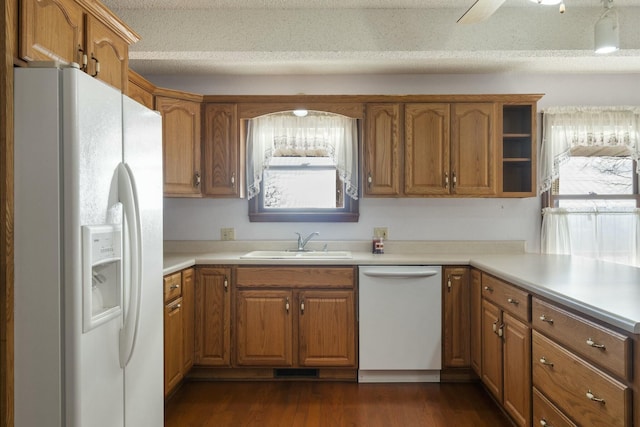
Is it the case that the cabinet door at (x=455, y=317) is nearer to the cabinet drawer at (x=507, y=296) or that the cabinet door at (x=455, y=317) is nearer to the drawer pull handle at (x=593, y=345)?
the cabinet drawer at (x=507, y=296)

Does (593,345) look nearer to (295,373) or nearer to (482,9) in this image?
(482,9)

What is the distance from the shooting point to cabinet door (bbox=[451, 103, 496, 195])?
3.41 m

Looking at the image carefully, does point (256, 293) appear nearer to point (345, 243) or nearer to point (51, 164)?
point (345, 243)

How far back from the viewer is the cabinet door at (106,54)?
1949mm

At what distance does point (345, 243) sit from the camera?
372 centimetres

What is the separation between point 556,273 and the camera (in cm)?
237

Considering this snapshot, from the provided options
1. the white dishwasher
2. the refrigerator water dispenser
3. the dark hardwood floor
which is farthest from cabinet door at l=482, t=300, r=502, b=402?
the refrigerator water dispenser

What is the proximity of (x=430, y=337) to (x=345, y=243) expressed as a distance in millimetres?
1021

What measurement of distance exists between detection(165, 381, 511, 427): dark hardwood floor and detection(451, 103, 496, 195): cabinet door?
1467mm

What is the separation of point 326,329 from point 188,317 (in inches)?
37.5

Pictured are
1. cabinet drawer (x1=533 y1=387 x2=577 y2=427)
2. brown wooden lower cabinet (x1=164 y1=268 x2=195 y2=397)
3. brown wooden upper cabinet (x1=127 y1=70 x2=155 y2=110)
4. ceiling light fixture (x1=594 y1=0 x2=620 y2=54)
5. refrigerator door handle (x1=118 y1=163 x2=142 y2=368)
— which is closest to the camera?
refrigerator door handle (x1=118 y1=163 x2=142 y2=368)

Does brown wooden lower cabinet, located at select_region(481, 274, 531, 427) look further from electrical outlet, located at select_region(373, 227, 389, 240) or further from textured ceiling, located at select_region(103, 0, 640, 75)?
textured ceiling, located at select_region(103, 0, 640, 75)

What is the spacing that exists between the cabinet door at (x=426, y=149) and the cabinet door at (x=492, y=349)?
3.27 ft

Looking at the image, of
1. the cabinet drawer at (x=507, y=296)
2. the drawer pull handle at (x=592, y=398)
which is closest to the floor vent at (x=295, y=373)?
the cabinet drawer at (x=507, y=296)
